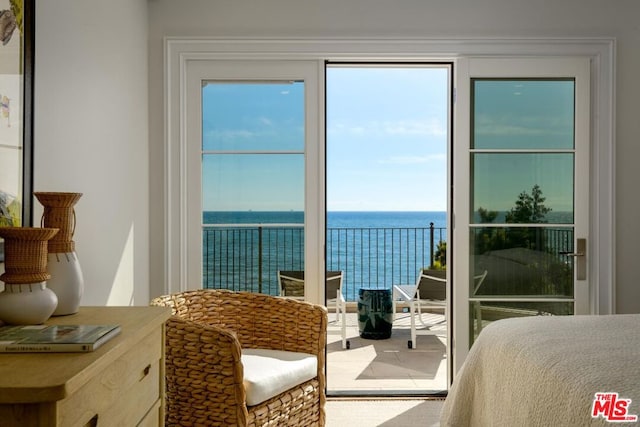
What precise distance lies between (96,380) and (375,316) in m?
4.60

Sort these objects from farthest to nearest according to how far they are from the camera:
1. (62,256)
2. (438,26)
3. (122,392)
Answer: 1. (438,26)
2. (62,256)
3. (122,392)

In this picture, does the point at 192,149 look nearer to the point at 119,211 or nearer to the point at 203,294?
the point at 119,211

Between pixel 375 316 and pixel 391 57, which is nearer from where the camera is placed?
pixel 391 57

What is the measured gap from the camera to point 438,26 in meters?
3.54

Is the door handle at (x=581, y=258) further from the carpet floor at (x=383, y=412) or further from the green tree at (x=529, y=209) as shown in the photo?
the carpet floor at (x=383, y=412)

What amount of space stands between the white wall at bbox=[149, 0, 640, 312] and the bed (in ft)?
4.73

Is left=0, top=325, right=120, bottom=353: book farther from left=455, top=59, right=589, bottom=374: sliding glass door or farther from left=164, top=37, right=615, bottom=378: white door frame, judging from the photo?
left=455, top=59, right=589, bottom=374: sliding glass door

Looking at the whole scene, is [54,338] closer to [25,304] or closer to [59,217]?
[25,304]

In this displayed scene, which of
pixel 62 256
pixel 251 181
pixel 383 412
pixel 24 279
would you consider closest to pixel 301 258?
pixel 251 181

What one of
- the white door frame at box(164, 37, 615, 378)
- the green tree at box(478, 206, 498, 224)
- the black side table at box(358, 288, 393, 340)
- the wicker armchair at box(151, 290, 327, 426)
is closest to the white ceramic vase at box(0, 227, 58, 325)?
the wicker armchair at box(151, 290, 327, 426)

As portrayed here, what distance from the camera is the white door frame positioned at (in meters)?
3.51

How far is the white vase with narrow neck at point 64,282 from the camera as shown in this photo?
169cm

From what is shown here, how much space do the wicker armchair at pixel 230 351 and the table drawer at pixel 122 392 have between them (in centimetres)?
63

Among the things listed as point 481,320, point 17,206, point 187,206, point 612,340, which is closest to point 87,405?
point 17,206
